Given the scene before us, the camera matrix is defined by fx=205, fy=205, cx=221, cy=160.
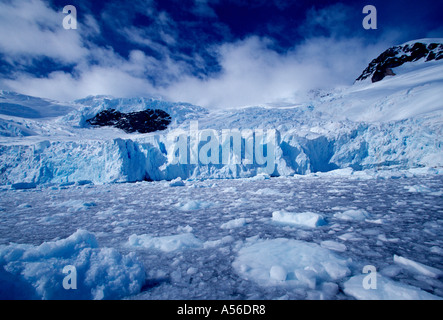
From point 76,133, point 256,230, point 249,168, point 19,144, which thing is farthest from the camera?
point 76,133

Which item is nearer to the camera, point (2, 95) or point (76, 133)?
point (76, 133)

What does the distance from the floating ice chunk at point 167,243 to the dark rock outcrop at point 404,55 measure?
168 feet

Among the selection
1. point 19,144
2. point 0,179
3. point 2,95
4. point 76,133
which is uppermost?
point 2,95

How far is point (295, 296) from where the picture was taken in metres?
1.06

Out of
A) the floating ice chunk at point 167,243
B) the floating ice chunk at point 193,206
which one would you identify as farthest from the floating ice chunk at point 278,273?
the floating ice chunk at point 193,206

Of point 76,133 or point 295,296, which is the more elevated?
point 76,133
